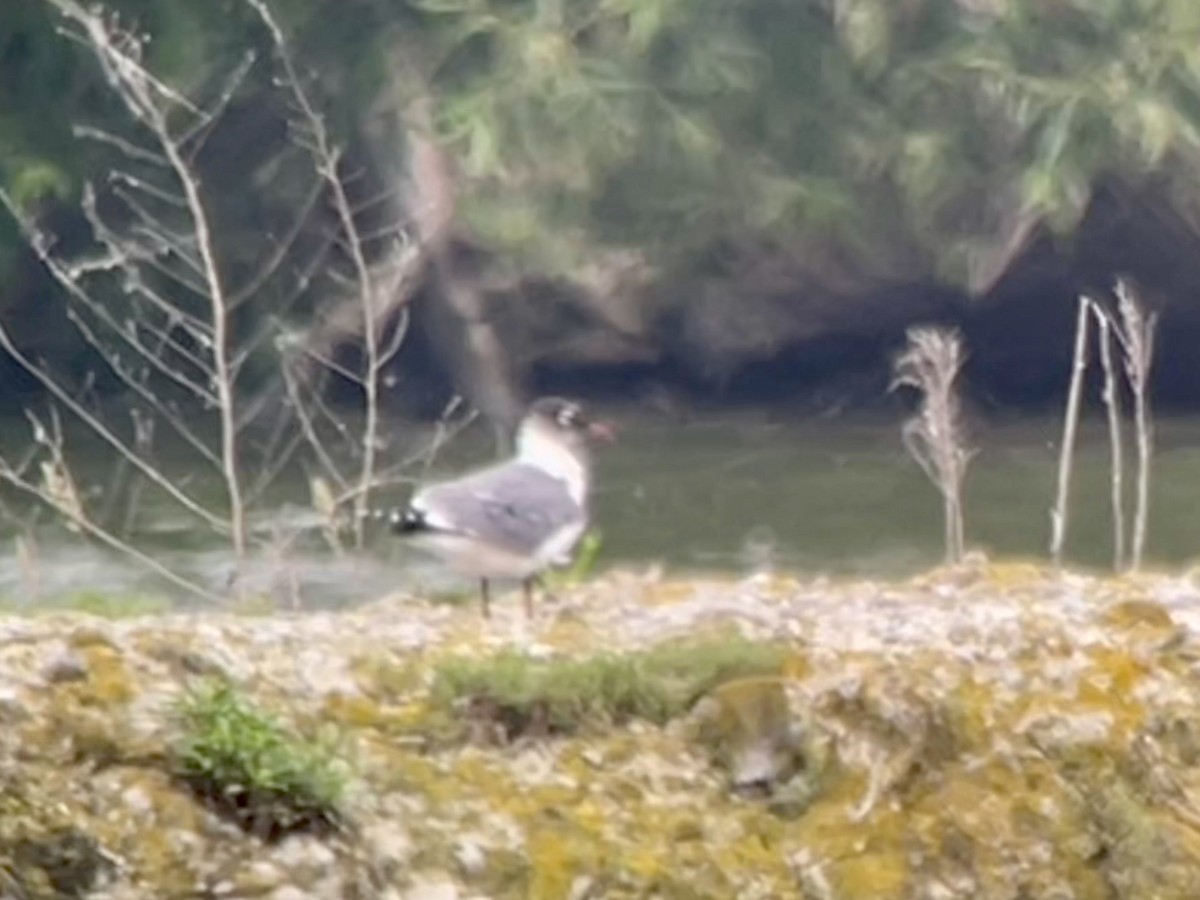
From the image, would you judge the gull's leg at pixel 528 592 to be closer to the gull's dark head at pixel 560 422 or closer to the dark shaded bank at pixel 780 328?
the gull's dark head at pixel 560 422

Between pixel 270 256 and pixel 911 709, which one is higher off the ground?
pixel 911 709

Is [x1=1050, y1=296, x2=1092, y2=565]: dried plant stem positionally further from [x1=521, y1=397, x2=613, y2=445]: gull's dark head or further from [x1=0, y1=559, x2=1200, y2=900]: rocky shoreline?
[x1=0, y1=559, x2=1200, y2=900]: rocky shoreline

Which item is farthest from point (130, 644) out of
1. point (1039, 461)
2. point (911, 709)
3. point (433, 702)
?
point (1039, 461)

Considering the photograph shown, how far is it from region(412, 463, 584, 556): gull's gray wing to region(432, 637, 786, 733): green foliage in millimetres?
1619

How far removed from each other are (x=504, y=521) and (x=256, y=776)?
242cm

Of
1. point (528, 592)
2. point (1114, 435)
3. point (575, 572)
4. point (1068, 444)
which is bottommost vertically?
point (1114, 435)

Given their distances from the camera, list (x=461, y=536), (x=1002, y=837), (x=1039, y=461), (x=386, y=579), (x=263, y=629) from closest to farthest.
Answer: (x=1002, y=837) → (x=263, y=629) → (x=461, y=536) → (x=386, y=579) → (x=1039, y=461)

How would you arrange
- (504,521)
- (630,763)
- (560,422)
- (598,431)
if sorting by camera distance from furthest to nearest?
(598,431) → (560,422) → (504,521) → (630,763)

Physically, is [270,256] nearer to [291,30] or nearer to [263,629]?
[291,30]

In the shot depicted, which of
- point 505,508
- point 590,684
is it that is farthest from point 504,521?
point 590,684

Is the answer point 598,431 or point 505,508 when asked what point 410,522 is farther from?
point 598,431

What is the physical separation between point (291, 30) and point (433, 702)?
1777 cm

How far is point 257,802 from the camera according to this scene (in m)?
5.25

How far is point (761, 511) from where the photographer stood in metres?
21.1
